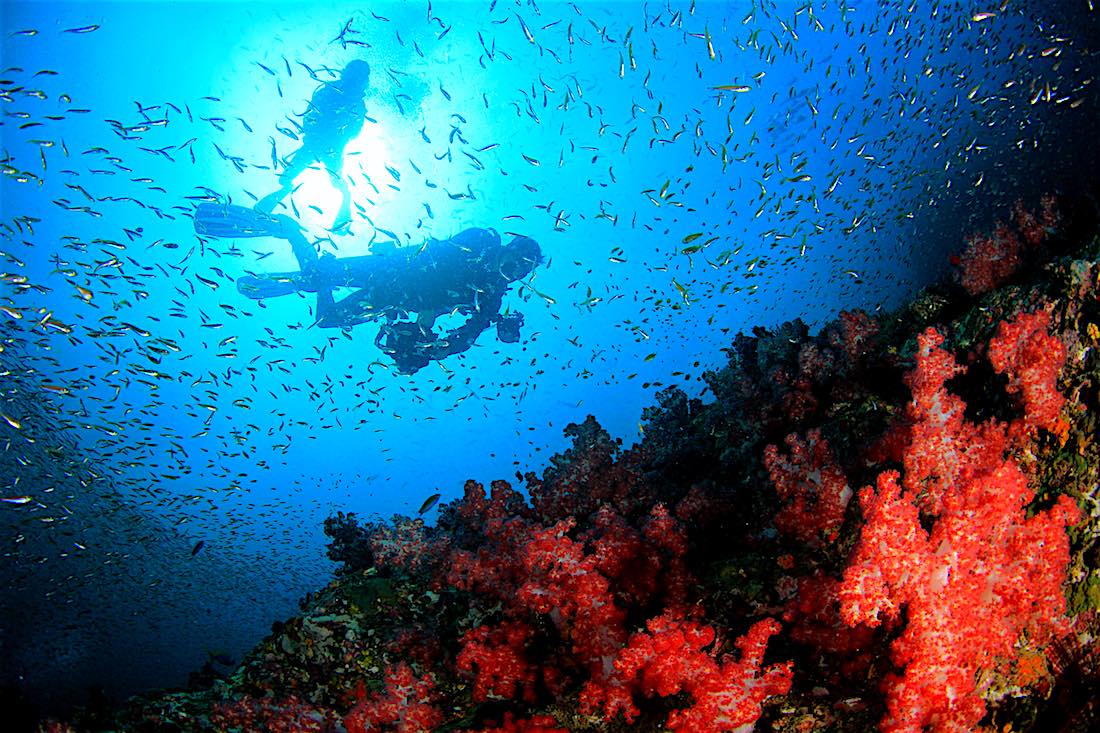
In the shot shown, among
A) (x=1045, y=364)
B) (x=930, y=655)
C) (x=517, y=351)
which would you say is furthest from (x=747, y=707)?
(x=517, y=351)

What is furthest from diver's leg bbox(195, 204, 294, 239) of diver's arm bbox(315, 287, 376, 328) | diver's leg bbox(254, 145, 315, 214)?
diver's arm bbox(315, 287, 376, 328)

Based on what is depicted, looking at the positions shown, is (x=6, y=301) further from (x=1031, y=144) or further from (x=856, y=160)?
(x=856, y=160)

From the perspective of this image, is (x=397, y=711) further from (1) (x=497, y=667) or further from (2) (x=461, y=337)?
(2) (x=461, y=337)

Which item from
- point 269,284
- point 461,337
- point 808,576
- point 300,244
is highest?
point 300,244

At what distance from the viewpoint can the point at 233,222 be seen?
13539mm

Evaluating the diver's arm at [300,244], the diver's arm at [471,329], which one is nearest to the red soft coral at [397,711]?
the diver's arm at [471,329]

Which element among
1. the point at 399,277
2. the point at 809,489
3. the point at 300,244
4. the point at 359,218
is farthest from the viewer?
the point at 359,218

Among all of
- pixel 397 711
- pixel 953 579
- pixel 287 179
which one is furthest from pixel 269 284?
pixel 953 579

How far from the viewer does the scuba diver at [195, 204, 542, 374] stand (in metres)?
13.8

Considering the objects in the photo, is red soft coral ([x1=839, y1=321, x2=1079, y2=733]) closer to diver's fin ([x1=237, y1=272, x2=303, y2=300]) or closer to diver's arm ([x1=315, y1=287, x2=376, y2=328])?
diver's arm ([x1=315, y1=287, x2=376, y2=328])

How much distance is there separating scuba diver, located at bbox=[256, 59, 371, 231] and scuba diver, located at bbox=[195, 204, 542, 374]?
1.21 metres

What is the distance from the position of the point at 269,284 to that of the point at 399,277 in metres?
3.84

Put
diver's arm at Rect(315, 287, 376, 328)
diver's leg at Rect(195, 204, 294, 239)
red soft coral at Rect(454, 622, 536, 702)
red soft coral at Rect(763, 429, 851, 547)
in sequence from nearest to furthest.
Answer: red soft coral at Rect(763, 429, 851, 547), red soft coral at Rect(454, 622, 536, 702), diver's leg at Rect(195, 204, 294, 239), diver's arm at Rect(315, 287, 376, 328)

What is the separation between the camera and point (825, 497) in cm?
363
